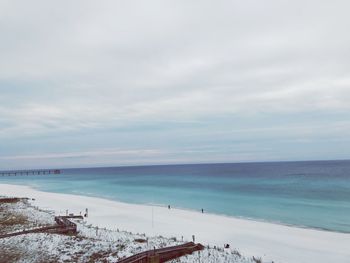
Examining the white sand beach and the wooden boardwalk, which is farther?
the white sand beach

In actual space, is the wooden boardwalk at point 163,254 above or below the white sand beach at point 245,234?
above

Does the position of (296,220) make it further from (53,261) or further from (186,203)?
(53,261)

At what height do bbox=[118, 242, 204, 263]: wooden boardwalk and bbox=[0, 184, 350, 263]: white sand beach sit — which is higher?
bbox=[118, 242, 204, 263]: wooden boardwalk

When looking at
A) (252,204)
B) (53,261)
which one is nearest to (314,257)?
(53,261)

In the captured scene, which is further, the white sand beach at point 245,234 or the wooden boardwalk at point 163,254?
the white sand beach at point 245,234
